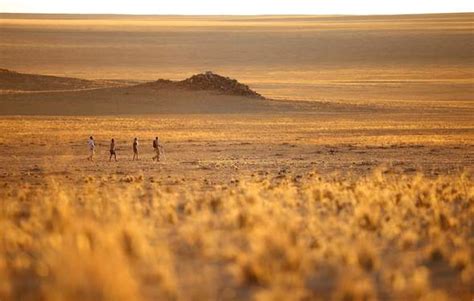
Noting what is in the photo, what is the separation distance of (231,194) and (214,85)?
42.1 meters

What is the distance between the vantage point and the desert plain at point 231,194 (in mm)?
10227

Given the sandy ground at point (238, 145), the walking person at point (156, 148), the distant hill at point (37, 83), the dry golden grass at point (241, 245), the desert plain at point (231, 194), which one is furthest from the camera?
the distant hill at point (37, 83)

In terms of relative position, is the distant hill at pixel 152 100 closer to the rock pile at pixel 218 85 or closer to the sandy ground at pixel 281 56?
the rock pile at pixel 218 85

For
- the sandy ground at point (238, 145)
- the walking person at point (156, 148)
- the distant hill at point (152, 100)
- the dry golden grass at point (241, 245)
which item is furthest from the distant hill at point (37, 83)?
the dry golden grass at point (241, 245)

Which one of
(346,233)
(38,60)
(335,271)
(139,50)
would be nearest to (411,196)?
(346,233)

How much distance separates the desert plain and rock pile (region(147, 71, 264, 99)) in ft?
0.46

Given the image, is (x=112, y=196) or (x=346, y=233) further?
(x=112, y=196)

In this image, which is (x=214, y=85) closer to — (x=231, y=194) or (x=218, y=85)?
(x=218, y=85)

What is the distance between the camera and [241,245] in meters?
12.2

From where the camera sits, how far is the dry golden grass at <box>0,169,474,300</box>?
9.78 m

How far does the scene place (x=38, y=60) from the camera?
383ft

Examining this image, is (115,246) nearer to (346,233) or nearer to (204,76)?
(346,233)

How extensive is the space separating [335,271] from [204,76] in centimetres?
5001

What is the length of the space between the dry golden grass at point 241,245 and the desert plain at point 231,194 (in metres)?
0.03
